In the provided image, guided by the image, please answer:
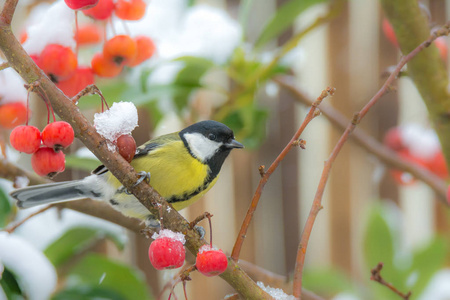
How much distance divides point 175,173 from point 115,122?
36 centimetres

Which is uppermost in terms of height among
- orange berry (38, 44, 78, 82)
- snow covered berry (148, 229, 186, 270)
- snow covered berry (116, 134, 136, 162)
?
orange berry (38, 44, 78, 82)

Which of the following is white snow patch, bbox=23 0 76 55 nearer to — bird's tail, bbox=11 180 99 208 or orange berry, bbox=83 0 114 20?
orange berry, bbox=83 0 114 20

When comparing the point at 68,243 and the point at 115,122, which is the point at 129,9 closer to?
the point at 115,122

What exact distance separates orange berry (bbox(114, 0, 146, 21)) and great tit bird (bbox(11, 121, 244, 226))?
0.74 ft

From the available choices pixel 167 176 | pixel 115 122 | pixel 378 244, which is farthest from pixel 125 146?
pixel 378 244

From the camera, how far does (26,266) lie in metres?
0.65

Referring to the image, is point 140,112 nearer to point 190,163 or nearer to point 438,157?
point 190,163

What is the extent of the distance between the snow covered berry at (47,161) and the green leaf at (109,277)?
36cm

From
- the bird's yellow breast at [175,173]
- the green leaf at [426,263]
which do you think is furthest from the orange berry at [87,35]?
the green leaf at [426,263]

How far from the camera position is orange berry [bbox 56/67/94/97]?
24.9 inches

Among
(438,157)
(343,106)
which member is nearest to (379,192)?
(343,106)

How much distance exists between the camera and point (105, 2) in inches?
→ 26.1

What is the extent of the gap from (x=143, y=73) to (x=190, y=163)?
6.5 inches

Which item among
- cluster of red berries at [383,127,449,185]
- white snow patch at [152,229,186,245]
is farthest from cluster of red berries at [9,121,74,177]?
cluster of red berries at [383,127,449,185]
